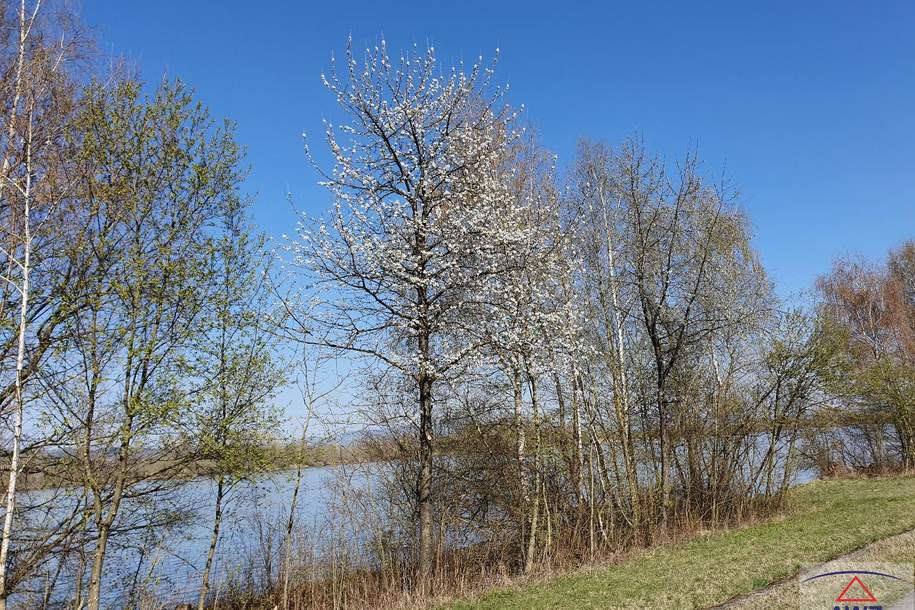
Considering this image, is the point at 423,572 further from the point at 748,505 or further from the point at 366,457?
the point at 748,505

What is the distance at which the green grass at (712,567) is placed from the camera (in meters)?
6.01

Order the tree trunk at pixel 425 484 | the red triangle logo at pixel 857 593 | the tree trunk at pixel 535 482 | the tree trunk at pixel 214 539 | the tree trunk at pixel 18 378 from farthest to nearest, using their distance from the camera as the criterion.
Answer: the tree trunk at pixel 535 482 < the tree trunk at pixel 214 539 < the tree trunk at pixel 425 484 < the tree trunk at pixel 18 378 < the red triangle logo at pixel 857 593

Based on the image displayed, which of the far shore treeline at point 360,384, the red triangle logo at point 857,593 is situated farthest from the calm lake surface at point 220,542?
the red triangle logo at point 857,593

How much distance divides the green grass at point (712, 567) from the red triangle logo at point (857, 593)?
755mm

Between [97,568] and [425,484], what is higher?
[425,484]

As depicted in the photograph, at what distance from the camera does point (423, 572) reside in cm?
843

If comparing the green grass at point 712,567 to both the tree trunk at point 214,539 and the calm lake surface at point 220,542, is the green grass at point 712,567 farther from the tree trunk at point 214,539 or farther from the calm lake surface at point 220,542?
the tree trunk at point 214,539

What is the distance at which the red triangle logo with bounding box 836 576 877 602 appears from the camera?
16.2ft

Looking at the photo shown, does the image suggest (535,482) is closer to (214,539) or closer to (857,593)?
(214,539)

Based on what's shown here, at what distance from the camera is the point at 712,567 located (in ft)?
23.7

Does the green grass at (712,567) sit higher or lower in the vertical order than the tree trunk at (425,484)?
lower

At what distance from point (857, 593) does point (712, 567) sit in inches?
88.4

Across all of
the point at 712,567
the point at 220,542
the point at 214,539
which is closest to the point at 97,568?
the point at 214,539

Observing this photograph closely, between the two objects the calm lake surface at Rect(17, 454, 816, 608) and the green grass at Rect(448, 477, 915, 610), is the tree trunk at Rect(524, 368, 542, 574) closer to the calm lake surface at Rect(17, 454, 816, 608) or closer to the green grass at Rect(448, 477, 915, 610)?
the green grass at Rect(448, 477, 915, 610)
